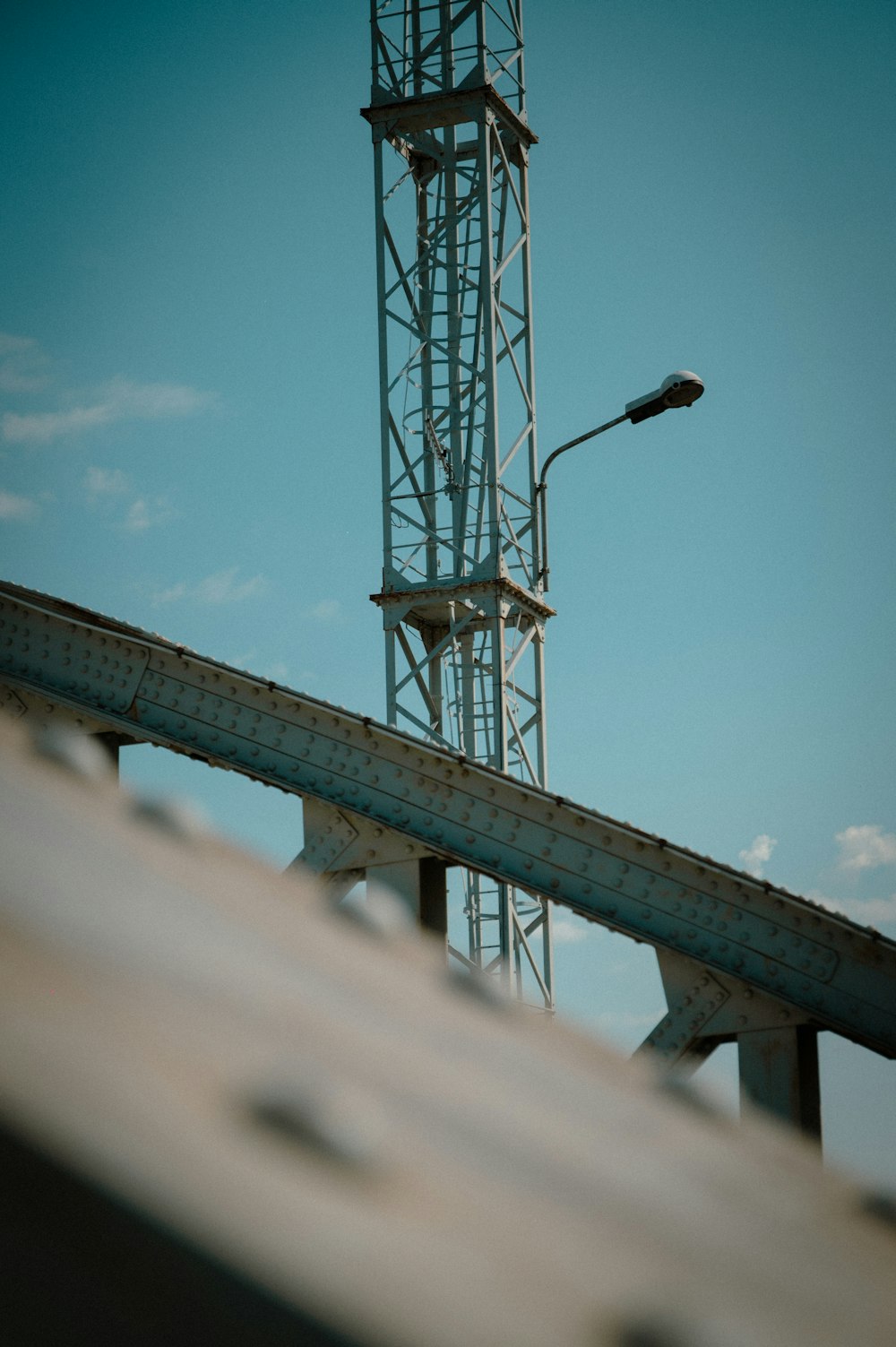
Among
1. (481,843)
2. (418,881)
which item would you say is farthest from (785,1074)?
(418,881)

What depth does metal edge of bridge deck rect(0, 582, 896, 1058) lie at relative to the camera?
696 cm

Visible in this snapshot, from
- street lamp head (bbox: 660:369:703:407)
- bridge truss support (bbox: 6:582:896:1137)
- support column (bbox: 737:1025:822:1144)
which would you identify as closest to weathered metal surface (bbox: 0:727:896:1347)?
bridge truss support (bbox: 6:582:896:1137)

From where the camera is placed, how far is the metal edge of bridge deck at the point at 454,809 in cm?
696

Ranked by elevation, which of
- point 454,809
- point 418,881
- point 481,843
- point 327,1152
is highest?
point 454,809

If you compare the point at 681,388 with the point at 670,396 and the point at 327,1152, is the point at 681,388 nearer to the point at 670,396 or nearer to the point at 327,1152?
the point at 670,396

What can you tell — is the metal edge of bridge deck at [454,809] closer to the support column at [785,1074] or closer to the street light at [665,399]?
the support column at [785,1074]

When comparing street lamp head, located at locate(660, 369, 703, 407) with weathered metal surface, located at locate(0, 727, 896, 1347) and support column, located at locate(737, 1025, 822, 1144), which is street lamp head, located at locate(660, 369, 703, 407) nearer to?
support column, located at locate(737, 1025, 822, 1144)

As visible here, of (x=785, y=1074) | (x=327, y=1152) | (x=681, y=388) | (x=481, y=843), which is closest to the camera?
(x=327, y=1152)

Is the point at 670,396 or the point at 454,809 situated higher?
the point at 670,396

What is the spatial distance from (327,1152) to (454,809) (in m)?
6.71

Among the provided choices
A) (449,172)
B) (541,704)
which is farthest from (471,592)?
(449,172)

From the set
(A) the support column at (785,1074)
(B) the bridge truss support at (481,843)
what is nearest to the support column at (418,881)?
(B) the bridge truss support at (481,843)

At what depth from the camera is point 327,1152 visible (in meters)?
0.64

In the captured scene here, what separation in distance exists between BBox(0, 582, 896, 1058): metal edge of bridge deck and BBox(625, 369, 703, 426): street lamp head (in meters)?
5.90
